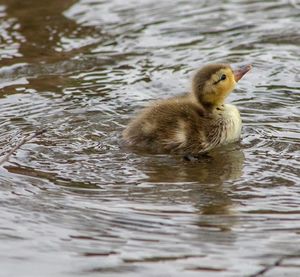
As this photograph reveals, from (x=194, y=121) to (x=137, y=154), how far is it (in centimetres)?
39

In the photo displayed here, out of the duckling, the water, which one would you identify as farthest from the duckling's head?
the water

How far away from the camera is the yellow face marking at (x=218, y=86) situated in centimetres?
531

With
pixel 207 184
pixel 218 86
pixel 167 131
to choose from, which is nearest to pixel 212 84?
pixel 218 86

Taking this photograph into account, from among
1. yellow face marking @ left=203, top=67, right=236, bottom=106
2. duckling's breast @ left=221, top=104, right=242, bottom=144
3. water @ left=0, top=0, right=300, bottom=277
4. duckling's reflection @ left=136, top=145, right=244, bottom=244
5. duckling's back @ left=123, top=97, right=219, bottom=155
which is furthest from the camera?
yellow face marking @ left=203, top=67, right=236, bottom=106

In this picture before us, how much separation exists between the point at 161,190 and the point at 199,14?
379 cm

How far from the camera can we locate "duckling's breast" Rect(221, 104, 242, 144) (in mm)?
5207

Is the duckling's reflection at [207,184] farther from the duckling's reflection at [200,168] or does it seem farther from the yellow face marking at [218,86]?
the yellow face marking at [218,86]

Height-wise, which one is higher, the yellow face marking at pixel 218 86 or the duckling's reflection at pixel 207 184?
the yellow face marking at pixel 218 86

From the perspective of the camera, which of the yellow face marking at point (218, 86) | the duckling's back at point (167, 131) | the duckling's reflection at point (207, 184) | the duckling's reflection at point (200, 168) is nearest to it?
the duckling's reflection at point (207, 184)

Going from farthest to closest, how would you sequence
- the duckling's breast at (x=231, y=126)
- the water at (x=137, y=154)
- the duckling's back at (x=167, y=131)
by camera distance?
the duckling's breast at (x=231, y=126), the duckling's back at (x=167, y=131), the water at (x=137, y=154)

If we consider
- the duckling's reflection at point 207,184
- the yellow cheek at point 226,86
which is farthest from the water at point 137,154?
the yellow cheek at point 226,86

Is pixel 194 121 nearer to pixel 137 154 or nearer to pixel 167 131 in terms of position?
pixel 167 131

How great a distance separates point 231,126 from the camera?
5.20m

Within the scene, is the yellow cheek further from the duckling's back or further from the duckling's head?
the duckling's back
